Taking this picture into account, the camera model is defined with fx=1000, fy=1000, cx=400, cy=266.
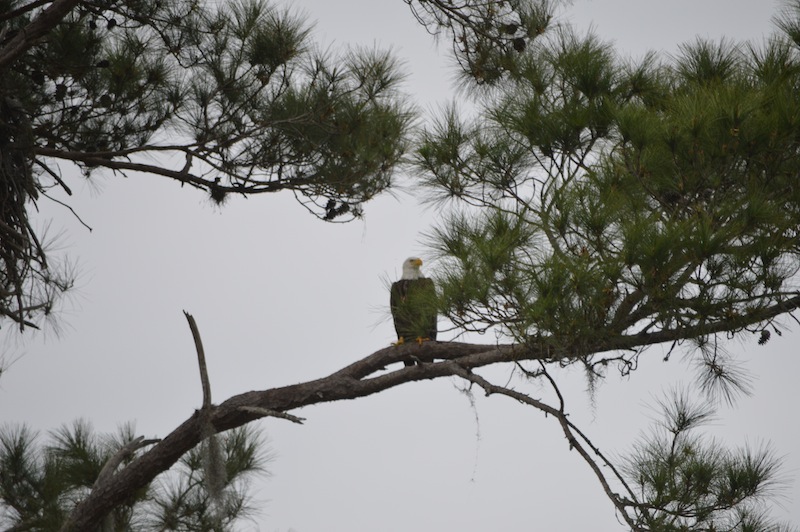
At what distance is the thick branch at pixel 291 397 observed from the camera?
2900mm

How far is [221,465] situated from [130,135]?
3.69 feet

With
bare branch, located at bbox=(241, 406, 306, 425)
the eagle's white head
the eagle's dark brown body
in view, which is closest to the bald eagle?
the eagle's dark brown body

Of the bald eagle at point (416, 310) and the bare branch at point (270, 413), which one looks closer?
the bare branch at point (270, 413)

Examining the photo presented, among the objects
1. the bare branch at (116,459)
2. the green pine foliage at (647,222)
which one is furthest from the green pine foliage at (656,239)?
the bare branch at (116,459)

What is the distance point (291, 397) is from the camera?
3.03 meters

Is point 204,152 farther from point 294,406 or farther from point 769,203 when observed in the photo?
point 769,203

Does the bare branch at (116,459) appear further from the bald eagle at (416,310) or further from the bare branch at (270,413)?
the bald eagle at (416,310)

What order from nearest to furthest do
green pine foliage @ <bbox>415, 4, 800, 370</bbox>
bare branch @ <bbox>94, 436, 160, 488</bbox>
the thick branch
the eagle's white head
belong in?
green pine foliage @ <bbox>415, 4, 800, 370</bbox>
the thick branch
bare branch @ <bbox>94, 436, 160, 488</bbox>
the eagle's white head

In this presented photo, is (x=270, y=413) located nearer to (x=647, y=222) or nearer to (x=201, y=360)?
(x=201, y=360)

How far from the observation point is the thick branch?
2900 mm

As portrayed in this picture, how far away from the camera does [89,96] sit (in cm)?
312

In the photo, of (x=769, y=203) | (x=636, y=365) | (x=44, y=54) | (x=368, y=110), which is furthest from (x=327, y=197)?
(x=769, y=203)

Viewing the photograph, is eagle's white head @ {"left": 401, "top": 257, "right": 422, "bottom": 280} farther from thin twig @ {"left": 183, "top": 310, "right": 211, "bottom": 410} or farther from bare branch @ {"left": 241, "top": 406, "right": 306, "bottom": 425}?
thin twig @ {"left": 183, "top": 310, "right": 211, "bottom": 410}

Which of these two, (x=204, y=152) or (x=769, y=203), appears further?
(x=204, y=152)
